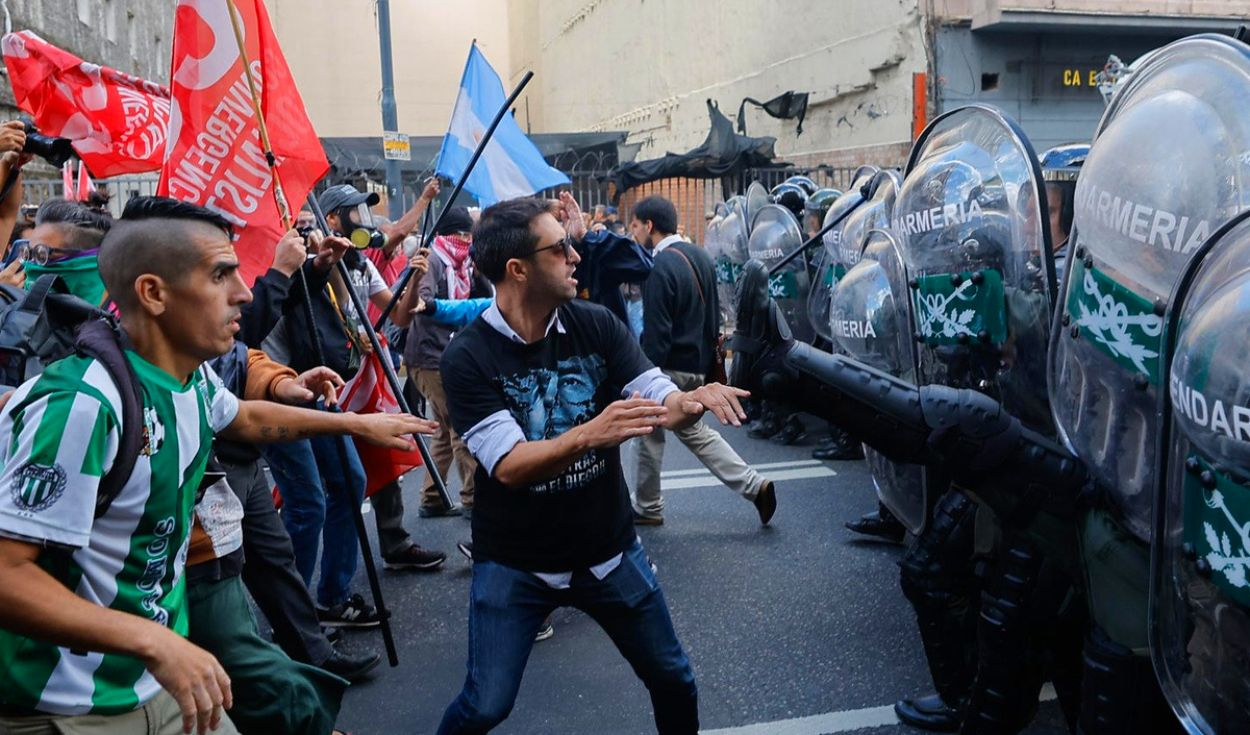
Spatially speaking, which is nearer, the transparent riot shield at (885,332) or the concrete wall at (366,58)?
the transparent riot shield at (885,332)

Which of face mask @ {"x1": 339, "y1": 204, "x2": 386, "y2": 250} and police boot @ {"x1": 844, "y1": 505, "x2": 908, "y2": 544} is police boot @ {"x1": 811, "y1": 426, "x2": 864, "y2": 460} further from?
face mask @ {"x1": 339, "y1": 204, "x2": 386, "y2": 250}

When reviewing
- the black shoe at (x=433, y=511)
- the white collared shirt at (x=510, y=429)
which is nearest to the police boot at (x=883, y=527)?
the black shoe at (x=433, y=511)

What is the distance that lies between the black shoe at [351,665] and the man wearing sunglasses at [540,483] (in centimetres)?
152

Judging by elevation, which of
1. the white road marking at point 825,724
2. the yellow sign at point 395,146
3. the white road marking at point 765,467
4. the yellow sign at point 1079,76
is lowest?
the white road marking at point 825,724

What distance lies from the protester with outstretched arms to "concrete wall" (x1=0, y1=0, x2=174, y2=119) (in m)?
10.6

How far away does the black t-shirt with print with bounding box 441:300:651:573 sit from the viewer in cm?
266


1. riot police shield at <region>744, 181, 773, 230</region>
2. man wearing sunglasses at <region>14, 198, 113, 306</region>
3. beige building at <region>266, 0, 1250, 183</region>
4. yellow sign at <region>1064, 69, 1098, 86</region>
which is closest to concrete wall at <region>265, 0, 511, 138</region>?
beige building at <region>266, 0, 1250, 183</region>

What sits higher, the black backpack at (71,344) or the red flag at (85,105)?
the red flag at (85,105)

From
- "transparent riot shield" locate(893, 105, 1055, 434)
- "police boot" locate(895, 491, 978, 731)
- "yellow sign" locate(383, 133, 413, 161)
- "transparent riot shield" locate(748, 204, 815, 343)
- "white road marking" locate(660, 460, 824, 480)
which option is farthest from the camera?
"yellow sign" locate(383, 133, 413, 161)

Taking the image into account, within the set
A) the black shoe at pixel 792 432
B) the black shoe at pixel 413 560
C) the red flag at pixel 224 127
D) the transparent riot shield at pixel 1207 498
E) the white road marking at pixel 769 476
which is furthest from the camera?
the black shoe at pixel 792 432

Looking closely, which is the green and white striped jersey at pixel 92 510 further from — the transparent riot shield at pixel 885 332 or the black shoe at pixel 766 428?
the black shoe at pixel 766 428

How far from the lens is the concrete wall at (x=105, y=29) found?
1388 centimetres

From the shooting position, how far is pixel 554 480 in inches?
104

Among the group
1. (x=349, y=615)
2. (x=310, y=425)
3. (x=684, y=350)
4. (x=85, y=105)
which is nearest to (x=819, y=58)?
(x=684, y=350)
